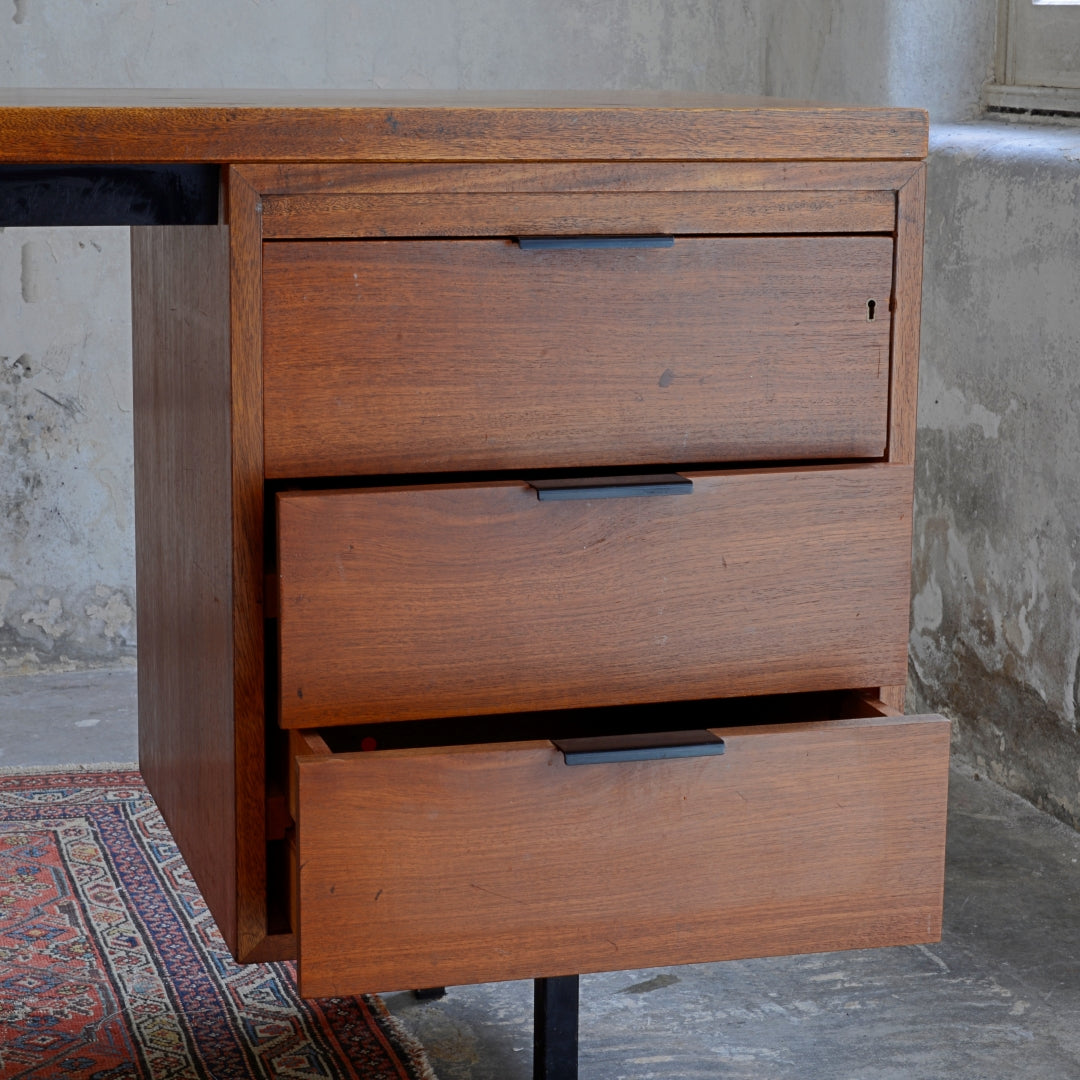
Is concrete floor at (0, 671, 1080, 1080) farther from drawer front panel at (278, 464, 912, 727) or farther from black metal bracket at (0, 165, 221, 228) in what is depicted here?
black metal bracket at (0, 165, 221, 228)

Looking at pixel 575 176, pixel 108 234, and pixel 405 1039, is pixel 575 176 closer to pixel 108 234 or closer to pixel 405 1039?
pixel 405 1039

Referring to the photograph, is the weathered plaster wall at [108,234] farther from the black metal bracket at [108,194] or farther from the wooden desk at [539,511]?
the black metal bracket at [108,194]

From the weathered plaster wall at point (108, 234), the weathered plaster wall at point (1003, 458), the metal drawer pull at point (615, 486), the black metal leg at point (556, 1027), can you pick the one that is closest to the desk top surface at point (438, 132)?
the metal drawer pull at point (615, 486)

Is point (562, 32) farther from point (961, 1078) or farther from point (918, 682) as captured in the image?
point (961, 1078)

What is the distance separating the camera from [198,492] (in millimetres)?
1263

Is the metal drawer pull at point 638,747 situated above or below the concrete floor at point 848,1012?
above

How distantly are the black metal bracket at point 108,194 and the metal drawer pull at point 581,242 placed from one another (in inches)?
8.4

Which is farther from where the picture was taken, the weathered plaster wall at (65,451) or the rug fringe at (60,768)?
the weathered plaster wall at (65,451)

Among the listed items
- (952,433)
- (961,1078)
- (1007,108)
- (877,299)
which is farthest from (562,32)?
(961,1078)

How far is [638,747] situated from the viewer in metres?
1.15

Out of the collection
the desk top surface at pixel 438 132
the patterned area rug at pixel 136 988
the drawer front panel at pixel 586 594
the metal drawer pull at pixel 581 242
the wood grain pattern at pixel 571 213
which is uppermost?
the desk top surface at pixel 438 132

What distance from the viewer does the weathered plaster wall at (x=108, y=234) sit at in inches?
104

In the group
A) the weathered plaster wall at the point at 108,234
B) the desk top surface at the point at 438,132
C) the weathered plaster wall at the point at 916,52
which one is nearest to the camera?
the desk top surface at the point at 438,132

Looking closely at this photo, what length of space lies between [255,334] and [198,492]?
0.20 m
